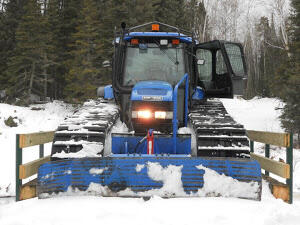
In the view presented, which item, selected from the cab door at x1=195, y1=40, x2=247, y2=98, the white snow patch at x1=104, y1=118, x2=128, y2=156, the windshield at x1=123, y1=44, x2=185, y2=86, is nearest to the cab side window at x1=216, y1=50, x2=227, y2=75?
the cab door at x1=195, y1=40, x2=247, y2=98

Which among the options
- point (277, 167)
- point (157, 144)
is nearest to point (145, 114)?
Answer: point (157, 144)

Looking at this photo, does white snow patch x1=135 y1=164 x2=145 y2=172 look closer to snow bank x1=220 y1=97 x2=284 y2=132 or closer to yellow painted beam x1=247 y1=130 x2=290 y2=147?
yellow painted beam x1=247 y1=130 x2=290 y2=147

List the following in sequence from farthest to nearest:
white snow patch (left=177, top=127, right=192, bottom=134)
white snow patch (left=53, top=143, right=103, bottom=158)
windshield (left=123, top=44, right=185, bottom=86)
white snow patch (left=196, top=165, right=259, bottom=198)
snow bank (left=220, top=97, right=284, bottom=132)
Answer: snow bank (left=220, top=97, right=284, bottom=132), windshield (left=123, top=44, right=185, bottom=86), white snow patch (left=177, top=127, right=192, bottom=134), white snow patch (left=53, top=143, right=103, bottom=158), white snow patch (left=196, top=165, right=259, bottom=198)

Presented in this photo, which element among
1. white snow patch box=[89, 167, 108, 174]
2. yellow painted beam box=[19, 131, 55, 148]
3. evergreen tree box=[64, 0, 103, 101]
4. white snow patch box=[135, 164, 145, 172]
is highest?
evergreen tree box=[64, 0, 103, 101]

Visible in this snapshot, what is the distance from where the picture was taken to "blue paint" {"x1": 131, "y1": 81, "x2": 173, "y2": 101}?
566 centimetres

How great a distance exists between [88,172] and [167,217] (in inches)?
47.7

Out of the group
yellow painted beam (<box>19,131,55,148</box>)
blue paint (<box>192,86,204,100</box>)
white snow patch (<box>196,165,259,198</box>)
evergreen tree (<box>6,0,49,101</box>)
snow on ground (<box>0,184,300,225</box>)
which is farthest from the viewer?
evergreen tree (<box>6,0,49,101</box>)

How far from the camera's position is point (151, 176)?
4.37 metres

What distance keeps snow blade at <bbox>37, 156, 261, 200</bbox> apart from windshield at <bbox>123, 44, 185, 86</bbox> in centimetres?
233

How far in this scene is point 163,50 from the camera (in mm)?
6512

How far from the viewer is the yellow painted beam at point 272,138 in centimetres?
521

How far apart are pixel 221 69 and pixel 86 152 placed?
137 inches

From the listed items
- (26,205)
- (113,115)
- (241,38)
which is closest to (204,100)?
(113,115)

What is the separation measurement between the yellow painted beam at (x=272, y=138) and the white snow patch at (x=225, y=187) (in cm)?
125
